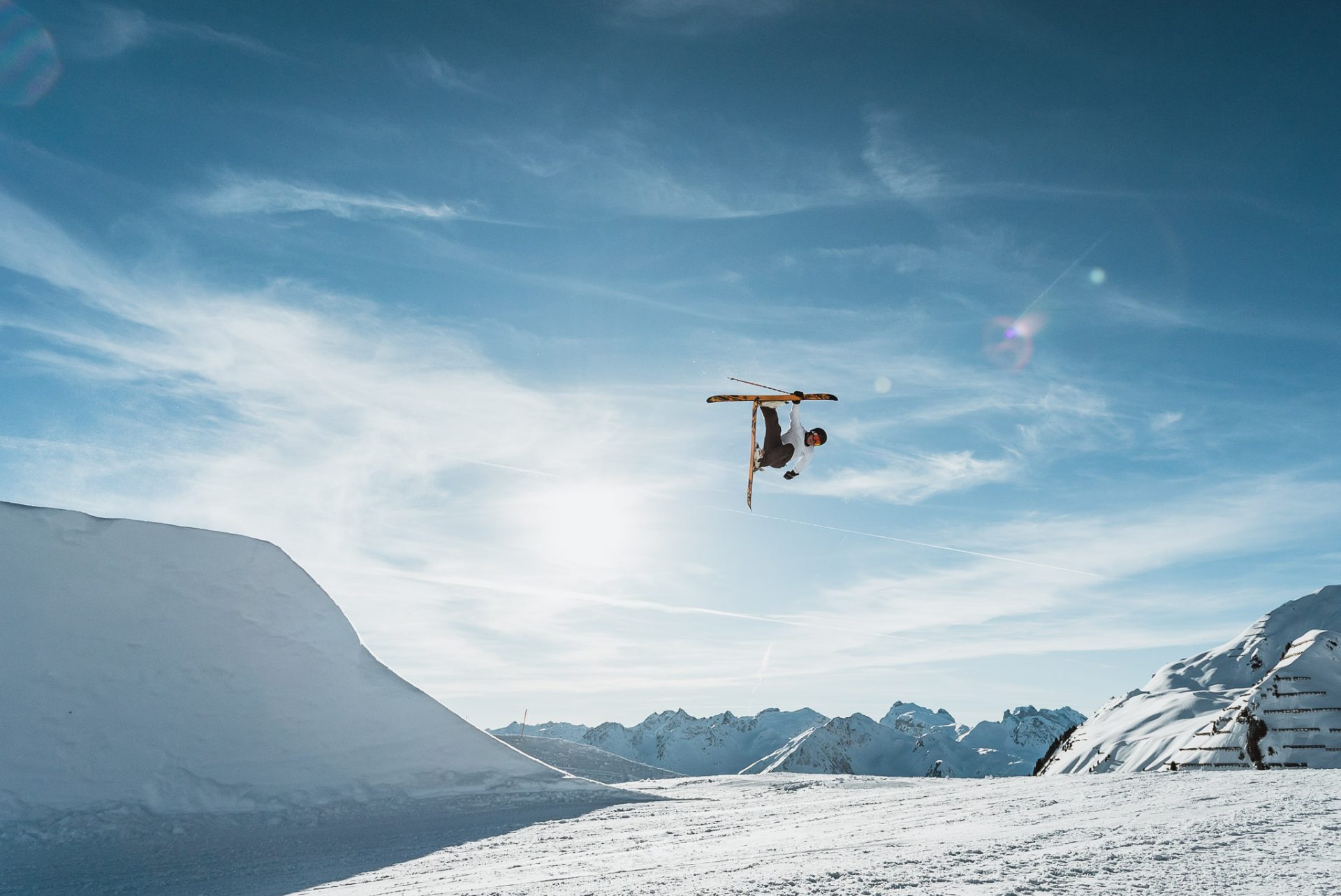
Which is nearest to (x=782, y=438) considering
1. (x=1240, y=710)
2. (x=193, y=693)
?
(x=193, y=693)

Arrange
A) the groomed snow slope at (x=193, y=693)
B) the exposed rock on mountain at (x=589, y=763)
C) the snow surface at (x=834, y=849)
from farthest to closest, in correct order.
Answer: the exposed rock on mountain at (x=589, y=763) < the groomed snow slope at (x=193, y=693) < the snow surface at (x=834, y=849)

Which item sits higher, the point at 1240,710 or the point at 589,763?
the point at 1240,710

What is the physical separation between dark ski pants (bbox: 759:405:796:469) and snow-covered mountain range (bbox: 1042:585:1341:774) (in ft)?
67.0

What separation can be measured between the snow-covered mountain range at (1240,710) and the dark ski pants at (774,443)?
804 inches

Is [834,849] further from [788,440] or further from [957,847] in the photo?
[788,440]

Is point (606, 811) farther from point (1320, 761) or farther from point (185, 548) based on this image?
point (1320, 761)

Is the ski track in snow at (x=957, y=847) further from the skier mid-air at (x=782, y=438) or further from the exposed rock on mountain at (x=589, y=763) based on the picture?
the exposed rock on mountain at (x=589, y=763)

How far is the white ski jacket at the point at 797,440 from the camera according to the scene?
1402 cm

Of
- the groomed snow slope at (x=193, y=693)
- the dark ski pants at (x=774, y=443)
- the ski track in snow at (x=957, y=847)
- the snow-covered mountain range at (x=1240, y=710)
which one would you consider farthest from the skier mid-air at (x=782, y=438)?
the snow-covered mountain range at (x=1240, y=710)

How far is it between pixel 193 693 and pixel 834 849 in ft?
78.1

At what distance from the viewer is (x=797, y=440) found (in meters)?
14.1

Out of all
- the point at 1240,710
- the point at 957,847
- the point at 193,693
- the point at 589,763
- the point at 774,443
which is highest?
the point at 774,443

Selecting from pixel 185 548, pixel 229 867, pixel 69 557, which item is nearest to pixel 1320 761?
pixel 229 867

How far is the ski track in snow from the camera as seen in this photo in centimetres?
632
